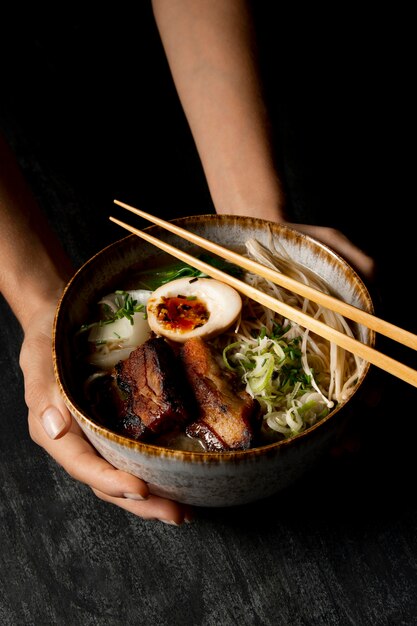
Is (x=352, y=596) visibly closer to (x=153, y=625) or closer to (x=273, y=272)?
(x=153, y=625)

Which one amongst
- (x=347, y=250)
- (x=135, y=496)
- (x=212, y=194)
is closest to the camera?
(x=135, y=496)

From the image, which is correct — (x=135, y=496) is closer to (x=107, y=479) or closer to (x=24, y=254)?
(x=107, y=479)

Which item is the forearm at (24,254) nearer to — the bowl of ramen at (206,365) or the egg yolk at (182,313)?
the bowl of ramen at (206,365)

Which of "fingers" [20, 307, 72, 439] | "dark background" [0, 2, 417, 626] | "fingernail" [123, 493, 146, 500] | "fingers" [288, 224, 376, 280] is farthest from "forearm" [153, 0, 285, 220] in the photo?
"fingernail" [123, 493, 146, 500]

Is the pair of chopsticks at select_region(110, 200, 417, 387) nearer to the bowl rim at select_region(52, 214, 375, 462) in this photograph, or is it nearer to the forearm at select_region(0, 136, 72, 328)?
the bowl rim at select_region(52, 214, 375, 462)

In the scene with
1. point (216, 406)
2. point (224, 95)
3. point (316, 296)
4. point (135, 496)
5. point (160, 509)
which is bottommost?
point (160, 509)

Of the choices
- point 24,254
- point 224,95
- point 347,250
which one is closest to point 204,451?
point 347,250
